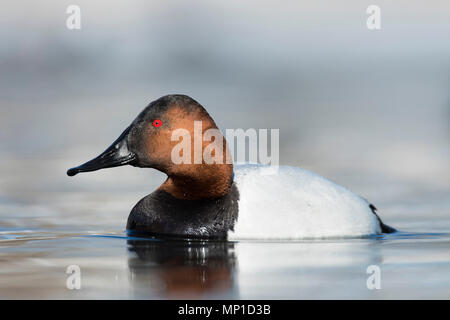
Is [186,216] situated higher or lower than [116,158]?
lower

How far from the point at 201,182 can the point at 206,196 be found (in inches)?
6.0

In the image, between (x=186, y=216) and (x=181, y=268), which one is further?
(x=186, y=216)

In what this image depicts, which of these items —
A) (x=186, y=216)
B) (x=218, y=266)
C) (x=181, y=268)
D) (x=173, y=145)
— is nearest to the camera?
(x=181, y=268)

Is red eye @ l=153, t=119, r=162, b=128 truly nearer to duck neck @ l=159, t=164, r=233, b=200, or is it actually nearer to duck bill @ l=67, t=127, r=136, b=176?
duck bill @ l=67, t=127, r=136, b=176

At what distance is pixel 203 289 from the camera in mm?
4652

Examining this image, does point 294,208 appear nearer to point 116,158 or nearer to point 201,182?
point 201,182

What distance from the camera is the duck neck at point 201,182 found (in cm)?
636

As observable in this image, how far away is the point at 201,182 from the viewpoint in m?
6.43

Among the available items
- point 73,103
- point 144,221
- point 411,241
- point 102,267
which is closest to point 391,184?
point 411,241

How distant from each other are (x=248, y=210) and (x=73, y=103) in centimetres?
681

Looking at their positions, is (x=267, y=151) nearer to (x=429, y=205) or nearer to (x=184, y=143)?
(x=429, y=205)

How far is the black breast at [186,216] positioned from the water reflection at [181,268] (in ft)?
0.52

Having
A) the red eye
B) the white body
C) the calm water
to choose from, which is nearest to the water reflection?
the calm water

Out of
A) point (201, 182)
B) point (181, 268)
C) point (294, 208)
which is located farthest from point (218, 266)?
point (294, 208)
